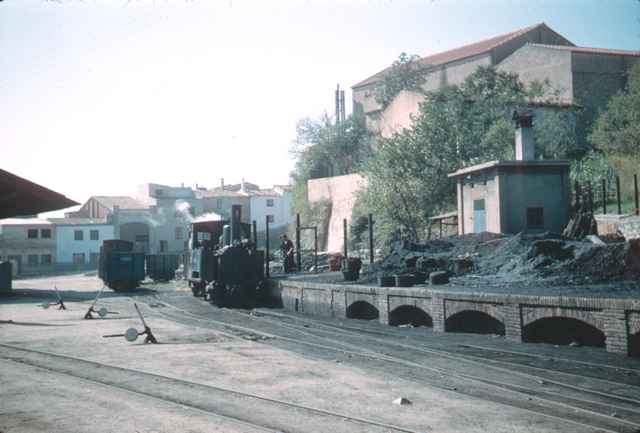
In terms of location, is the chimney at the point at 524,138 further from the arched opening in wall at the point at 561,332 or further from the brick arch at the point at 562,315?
the brick arch at the point at 562,315

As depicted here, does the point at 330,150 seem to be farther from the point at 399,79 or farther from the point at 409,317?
the point at 409,317

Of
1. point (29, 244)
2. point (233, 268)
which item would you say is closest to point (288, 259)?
point (233, 268)

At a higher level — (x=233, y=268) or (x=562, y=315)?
(x=233, y=268)

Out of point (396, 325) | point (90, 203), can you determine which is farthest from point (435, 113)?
point (90, 203)

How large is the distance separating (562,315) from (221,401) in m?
6.52

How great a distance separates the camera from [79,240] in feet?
192

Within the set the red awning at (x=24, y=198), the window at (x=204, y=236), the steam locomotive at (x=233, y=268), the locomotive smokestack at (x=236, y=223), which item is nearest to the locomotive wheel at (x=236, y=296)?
the steam locomotive at (x=233, y=268)

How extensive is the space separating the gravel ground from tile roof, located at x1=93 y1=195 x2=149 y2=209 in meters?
47.8

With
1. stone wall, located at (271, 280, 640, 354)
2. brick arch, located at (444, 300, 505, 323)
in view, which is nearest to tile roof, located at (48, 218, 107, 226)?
stone wall, located at (271, 280, 640, 354)

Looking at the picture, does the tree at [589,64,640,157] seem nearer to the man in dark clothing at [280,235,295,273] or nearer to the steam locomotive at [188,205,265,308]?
the man in dark clothing at [280,235,295,273]

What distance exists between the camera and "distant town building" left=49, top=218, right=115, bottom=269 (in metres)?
58.0

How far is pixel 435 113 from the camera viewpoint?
3316 centimetres

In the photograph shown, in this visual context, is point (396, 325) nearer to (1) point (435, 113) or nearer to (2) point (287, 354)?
(2) point (287, 354)

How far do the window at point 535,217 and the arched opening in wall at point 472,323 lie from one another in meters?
9.55
